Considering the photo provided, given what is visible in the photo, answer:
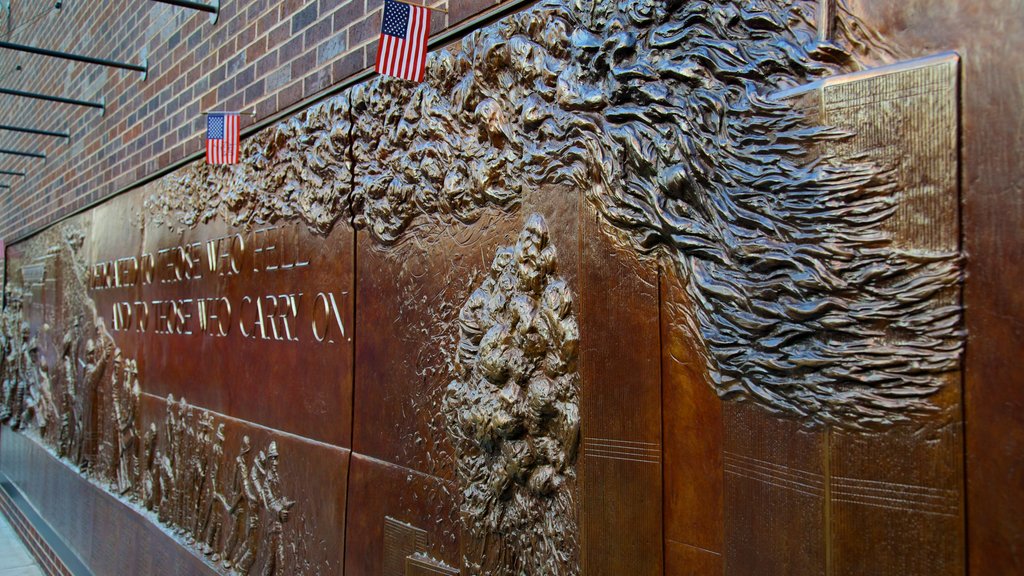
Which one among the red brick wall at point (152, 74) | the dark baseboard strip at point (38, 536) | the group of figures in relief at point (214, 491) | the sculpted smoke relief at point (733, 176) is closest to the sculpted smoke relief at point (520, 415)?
the sculpted smoke relief at point (733, 176)

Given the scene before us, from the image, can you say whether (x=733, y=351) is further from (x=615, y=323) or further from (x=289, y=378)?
(x=289, y=378)

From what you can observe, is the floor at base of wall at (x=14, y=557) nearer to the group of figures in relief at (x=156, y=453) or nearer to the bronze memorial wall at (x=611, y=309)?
the group of figures in relief at (x=156, y=453)

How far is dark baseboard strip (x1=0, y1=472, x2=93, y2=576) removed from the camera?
20.6 ft

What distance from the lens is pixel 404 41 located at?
2574 millimetres

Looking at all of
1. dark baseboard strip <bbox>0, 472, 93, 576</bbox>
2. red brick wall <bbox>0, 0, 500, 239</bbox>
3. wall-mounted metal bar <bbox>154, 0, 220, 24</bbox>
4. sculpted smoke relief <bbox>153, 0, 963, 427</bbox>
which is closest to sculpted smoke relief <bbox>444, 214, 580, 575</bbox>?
sculpted smoke relief <bbox>153, 0, 963, 427</bbox>

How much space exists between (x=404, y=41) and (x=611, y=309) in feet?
4.23

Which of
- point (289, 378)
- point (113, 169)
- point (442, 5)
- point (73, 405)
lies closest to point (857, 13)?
point (442, 5)

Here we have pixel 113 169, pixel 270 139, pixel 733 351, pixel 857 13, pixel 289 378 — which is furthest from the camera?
pixel 113 169

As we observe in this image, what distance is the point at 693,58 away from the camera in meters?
1.76

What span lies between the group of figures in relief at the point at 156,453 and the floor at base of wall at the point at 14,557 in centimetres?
116

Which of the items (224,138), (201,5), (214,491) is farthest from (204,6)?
(214,491)

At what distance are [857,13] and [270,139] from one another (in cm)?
294

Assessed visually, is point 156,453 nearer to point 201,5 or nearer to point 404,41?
point 201,5

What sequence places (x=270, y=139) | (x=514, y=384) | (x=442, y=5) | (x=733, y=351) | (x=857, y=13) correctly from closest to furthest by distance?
(x=857, y=13)
(x=733, y=351)
(x=514, y=384)
(x=442, y=5)
(x=270, y=139)
